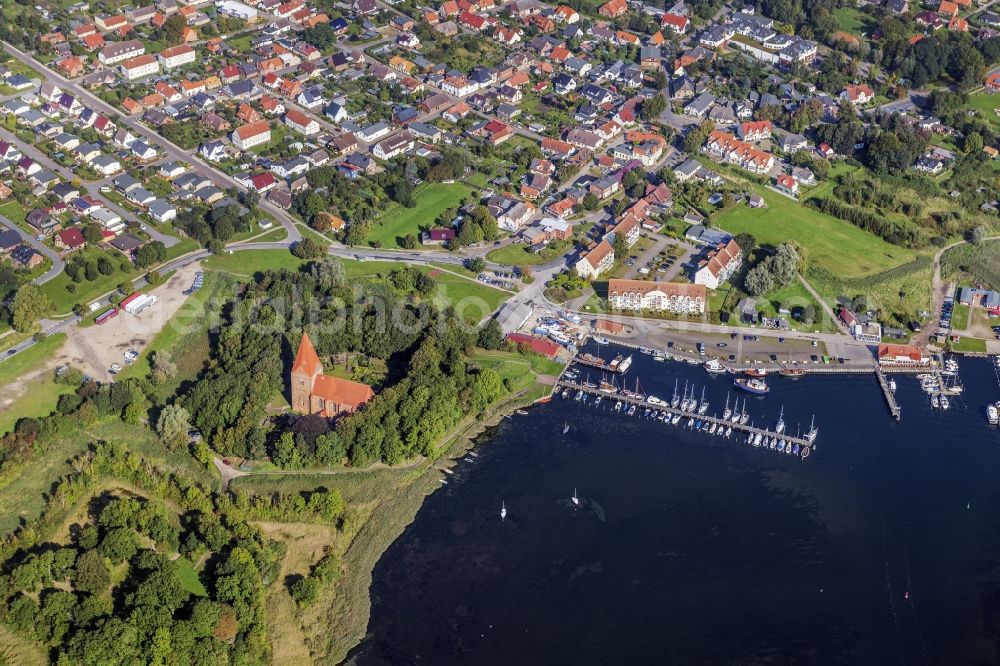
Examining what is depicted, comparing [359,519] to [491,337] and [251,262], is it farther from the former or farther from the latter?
[251,262]

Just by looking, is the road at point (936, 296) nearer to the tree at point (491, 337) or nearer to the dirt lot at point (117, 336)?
the tree at point (491, 337)

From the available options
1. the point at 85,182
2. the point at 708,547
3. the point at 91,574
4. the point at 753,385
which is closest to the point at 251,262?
the point at 85,182

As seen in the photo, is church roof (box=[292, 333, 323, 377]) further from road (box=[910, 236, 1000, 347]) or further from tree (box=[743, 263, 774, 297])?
road (box=[910, 236, 1000, 347])

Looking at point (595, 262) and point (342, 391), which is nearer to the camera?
point (342, 391)

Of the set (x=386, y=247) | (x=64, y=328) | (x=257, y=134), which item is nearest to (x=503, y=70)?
(x=257, y=134)

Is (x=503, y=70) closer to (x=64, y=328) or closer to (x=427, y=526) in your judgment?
(x=64, y=328)

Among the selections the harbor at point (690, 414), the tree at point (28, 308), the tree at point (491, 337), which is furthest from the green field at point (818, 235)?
the tree at point (28, 308)
